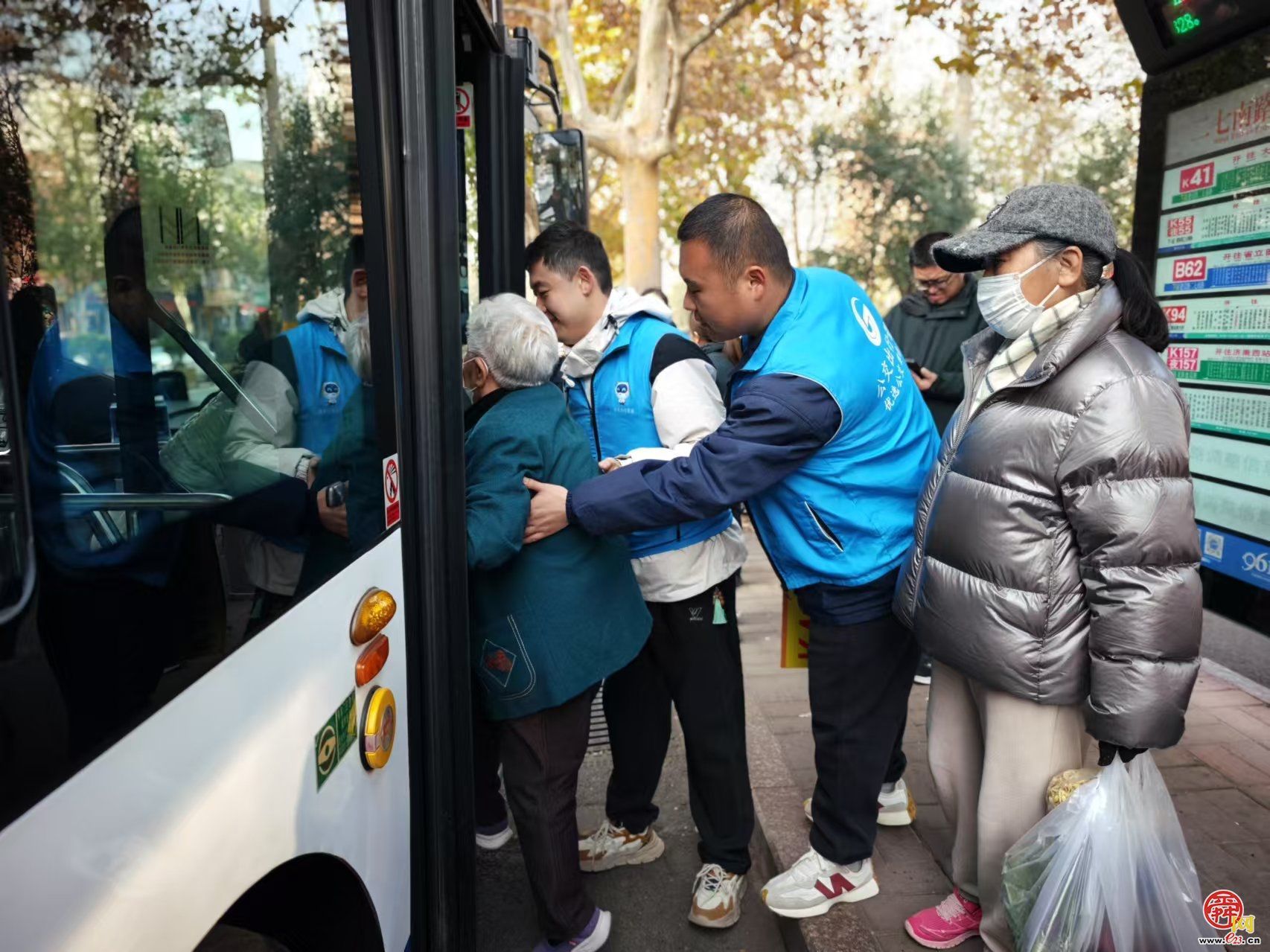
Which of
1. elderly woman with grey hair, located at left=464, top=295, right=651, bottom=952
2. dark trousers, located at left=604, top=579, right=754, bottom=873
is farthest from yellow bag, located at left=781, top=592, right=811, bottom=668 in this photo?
elderly woman with grey hair, located at left=464, top=295, right=651, bottom=952

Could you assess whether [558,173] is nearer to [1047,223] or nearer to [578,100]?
[1047,223]

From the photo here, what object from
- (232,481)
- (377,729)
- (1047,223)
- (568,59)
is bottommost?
(377,729)

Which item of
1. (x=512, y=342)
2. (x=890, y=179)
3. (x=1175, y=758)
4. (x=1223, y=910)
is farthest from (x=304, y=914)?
(x=890, y=179)

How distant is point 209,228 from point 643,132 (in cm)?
1111

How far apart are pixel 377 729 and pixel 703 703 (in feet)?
4.17

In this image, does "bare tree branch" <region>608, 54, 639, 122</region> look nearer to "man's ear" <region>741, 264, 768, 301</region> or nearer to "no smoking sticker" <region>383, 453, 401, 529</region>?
"man's ear" <region>741, 264, 768, 301</region>

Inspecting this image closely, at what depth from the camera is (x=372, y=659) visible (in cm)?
161

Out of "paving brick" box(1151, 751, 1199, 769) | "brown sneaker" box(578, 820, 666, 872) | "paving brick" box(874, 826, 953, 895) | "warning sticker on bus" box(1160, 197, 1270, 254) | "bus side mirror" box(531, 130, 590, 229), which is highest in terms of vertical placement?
"bus side mirror" box(531, 130, 590, 229)

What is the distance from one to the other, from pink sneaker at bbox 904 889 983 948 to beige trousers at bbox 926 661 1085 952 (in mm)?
42

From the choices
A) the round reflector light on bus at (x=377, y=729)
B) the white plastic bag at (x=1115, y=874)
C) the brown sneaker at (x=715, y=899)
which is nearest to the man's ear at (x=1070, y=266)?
the white plastic bag at (x=1115, y=874)

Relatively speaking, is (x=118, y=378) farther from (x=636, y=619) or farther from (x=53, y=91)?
(x=636, y=619)

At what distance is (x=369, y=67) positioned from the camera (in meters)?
1.66

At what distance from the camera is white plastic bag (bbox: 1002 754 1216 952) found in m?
1.92

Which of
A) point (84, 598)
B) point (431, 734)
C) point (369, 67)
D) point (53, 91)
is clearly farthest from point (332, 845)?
point (369, 67)
